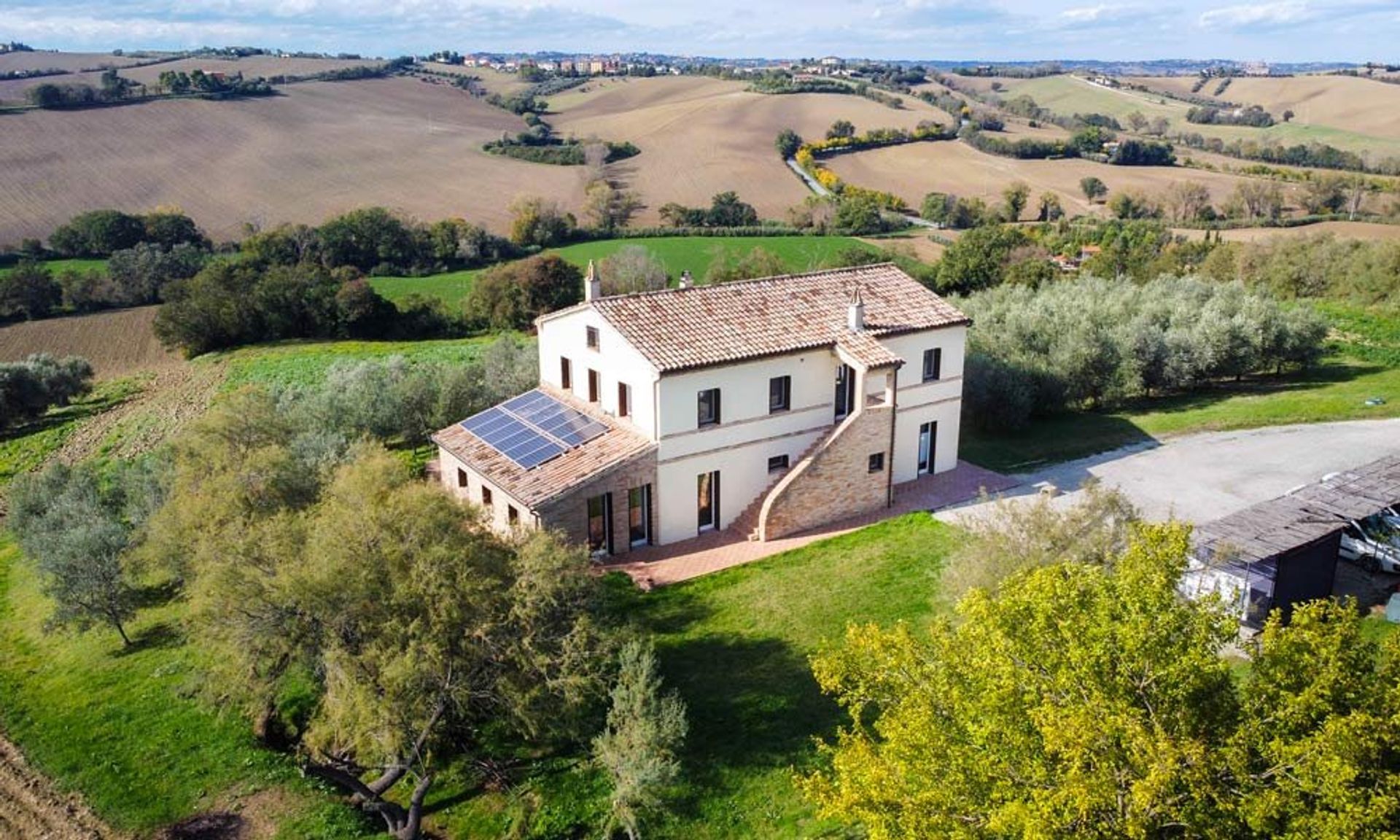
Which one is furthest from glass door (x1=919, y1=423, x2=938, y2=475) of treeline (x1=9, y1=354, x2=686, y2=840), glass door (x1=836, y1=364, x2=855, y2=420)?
treeline (x1=9, y1=354, x2=686, y2=840)

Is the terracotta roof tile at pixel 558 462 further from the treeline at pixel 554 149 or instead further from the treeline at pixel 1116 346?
the treeline at pixel 554 149

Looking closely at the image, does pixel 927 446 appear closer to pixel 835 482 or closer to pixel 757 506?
pixel 835 482

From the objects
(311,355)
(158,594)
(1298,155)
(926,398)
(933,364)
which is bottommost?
(311,355)

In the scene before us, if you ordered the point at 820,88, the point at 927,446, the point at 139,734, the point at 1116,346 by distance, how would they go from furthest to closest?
1. the point at 820,88
2. the point at 1116,346
3. the point at 927,446
4. the point at 139,734

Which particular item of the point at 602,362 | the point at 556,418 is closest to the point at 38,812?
the point at 556,418

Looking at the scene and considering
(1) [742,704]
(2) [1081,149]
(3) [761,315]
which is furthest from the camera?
(2) [1081,149]

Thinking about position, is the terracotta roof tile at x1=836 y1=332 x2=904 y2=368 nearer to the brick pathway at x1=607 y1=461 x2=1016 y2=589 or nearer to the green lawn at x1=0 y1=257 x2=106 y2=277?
the brick pathway at x1=607 y1=461 x2=1016 y2=589

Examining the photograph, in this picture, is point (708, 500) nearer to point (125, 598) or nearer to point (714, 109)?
point (125, 598)
